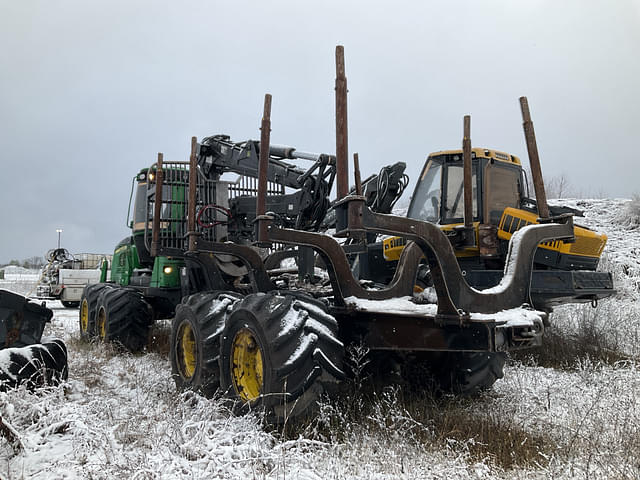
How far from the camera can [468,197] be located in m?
4.86

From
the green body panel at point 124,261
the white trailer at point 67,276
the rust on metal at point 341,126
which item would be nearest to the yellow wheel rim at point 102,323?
the green body panel at point 124,261

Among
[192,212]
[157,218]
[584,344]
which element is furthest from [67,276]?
[584,344]

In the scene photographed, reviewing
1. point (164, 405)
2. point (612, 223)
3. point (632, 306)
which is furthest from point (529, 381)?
point (612, 223)

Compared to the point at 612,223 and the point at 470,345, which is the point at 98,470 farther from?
the point at 612,223

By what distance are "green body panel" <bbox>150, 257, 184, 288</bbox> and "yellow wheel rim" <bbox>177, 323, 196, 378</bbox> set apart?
104 inches

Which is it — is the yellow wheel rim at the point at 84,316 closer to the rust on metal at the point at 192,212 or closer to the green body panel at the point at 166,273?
the green body panel at the point at 166,273

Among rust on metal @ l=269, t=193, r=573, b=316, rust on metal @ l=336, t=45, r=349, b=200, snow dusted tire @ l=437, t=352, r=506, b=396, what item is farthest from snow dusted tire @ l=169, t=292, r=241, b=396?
snow dusted tire @ l=437, t=352, r=506, b=396

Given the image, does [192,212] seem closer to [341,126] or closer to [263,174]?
[263,174]

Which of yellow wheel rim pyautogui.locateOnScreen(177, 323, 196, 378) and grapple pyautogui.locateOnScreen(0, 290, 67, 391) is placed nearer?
grapple pyautogui.locateOnScreen(0, 290, 67, 391)

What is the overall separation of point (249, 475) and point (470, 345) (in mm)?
1674

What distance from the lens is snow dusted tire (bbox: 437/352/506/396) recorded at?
502cm

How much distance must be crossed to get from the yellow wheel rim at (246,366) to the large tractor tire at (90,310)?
5.53 m

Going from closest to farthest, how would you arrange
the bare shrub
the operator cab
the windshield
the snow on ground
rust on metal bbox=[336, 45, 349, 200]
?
1. the snow on ground
2. rust on metal bbox=[336, 45, 349, 200]
3. the operator cab
4. the windshield
5. the bare shrub

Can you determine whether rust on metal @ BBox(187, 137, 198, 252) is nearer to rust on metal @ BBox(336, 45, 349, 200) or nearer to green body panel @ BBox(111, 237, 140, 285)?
rust on metal @ BBox(336, 45, 349, 200)
